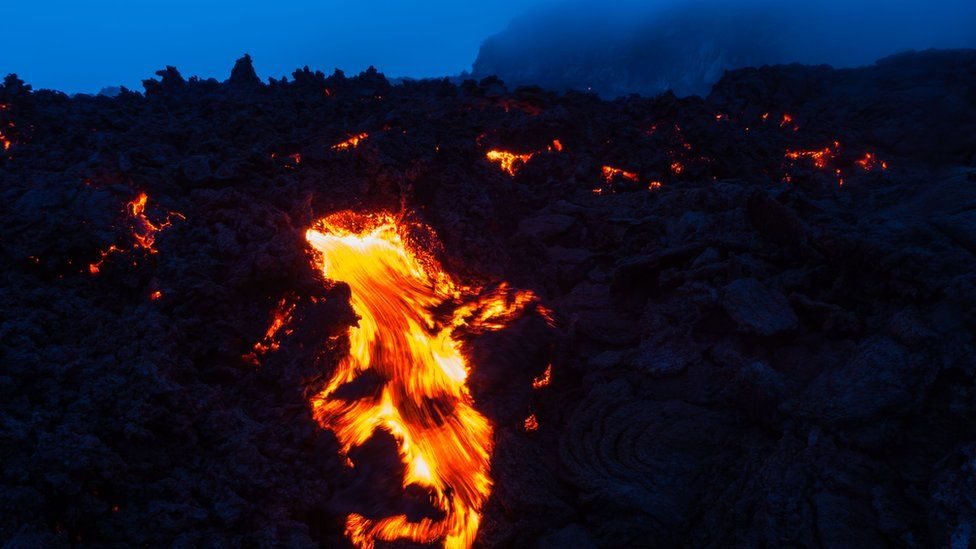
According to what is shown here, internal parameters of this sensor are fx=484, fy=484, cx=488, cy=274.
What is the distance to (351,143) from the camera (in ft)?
23.3

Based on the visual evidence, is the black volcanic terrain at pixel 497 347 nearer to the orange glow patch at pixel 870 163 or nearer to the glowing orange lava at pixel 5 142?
the glowing orange lava at pixel 5 142

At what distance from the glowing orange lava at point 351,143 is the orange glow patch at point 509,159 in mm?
2415

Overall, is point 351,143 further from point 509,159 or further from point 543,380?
point 543,380

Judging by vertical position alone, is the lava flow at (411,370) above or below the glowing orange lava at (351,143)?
below

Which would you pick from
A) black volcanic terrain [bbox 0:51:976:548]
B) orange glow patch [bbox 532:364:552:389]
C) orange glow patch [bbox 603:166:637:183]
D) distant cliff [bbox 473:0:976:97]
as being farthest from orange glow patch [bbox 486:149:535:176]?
distant cliff [bbox 473:0:976:97]

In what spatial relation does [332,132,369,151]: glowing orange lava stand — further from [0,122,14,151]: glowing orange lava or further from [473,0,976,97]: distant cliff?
[473,0,976,97]: distant cliff

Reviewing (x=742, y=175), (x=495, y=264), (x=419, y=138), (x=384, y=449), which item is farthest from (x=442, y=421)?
(x=742, y=175)

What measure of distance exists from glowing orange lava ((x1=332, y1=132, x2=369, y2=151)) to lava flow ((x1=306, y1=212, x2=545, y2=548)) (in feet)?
5.03

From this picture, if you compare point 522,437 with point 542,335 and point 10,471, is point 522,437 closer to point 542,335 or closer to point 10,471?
point 542,335

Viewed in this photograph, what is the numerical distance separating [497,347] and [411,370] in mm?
854

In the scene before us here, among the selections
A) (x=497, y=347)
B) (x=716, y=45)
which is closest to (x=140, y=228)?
(x=497, y=347)

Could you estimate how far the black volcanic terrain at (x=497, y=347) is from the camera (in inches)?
113

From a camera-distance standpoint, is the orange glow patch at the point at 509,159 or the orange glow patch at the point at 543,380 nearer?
the orange glow patch at the point at 543,380

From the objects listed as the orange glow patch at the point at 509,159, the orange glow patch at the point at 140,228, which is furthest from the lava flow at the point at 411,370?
the orange glow patch at the point at 509,159
